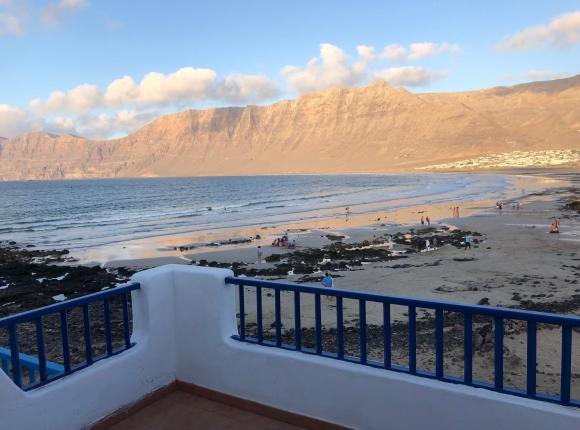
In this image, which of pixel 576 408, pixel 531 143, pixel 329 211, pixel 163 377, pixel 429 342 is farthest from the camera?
pixel 531 143

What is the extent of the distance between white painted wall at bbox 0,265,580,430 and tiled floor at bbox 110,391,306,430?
144 millimetres

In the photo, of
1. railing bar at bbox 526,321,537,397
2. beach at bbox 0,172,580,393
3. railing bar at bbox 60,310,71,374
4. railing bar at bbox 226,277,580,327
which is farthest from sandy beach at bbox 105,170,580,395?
railing bar at bbox 60,310,71,374

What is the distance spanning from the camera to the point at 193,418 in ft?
14.0

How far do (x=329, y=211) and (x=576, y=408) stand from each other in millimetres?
39247

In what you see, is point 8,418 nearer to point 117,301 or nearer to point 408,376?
point 408,376

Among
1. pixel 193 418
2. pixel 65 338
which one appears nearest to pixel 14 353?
pixel 65 338

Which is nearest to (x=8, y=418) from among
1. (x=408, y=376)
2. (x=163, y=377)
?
(x=163, y=377)

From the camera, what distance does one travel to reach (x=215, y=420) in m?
4.20

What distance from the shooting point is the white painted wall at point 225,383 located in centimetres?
336

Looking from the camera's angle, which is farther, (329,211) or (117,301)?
(329,211)

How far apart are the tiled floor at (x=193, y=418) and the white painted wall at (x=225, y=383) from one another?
14 cm

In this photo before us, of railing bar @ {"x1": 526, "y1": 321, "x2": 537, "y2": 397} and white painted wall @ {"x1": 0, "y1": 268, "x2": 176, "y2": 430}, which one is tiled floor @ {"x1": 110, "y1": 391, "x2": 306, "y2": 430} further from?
Result: railing bar @ {"x1": 526, "y1": 321, "x2": 537, "y2": 397}

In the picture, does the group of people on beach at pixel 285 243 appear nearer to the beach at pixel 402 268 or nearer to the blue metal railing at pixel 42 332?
the beach at pixel 402 268

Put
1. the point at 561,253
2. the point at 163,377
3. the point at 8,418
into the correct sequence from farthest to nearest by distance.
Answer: the point at 561,253, the point at 163,377, the point at 8,418
